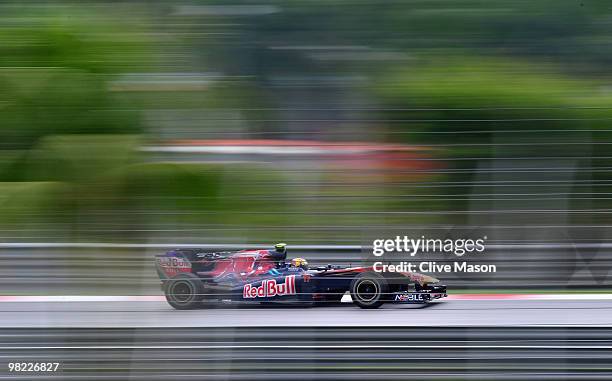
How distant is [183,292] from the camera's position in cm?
154

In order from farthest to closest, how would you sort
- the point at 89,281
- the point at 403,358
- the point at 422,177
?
the point at 403,358
the point at 89,281
the point at 422,177

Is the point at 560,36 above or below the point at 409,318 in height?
above

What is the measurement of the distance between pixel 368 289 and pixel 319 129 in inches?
14.3

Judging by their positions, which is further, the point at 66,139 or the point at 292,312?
the point at 292,312

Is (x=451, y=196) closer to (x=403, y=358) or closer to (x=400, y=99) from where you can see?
(x=400, y=99)

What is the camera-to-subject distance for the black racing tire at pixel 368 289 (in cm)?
151

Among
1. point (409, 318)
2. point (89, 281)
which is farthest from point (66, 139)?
point (409, 318)

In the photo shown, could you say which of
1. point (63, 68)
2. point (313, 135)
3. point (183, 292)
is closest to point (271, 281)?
point (183, 292)

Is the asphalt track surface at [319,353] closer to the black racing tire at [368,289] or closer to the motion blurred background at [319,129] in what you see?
the black racing tire at [368,289]

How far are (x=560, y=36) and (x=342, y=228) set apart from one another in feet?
1.96

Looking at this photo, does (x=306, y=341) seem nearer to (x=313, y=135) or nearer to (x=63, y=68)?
(x=313, y=135)

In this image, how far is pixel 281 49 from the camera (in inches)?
56.2

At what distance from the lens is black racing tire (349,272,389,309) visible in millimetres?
1513

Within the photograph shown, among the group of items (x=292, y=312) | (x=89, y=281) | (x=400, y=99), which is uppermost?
(x=400, y=99)
